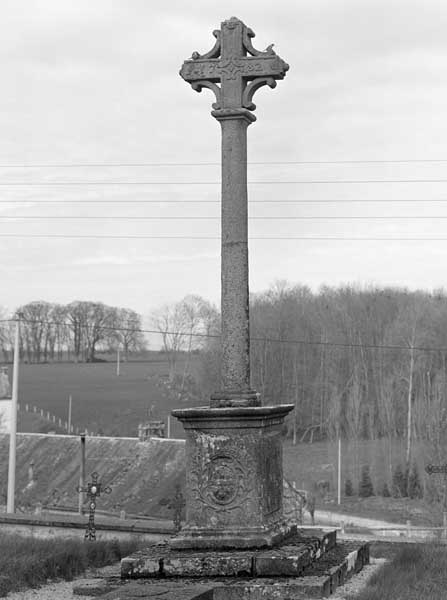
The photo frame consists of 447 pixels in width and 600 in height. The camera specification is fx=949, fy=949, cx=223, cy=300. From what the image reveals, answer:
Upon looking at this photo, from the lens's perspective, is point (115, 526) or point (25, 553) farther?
point (115, 526)

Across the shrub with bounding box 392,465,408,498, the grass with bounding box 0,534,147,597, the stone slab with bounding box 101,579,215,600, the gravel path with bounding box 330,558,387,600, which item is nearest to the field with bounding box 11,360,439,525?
the shrub with bounding box 392,465,408,498

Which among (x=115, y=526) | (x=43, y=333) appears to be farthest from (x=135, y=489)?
(x=43, y=333)

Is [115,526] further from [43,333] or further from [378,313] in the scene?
[43,333]

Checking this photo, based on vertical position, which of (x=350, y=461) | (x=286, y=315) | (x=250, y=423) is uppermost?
(x=286, y=315)

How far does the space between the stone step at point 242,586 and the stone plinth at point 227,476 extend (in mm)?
632

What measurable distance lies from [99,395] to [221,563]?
6437 cm

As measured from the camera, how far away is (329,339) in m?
59.9

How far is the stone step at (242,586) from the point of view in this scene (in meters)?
6.79

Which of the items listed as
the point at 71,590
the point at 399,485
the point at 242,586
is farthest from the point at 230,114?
the point at 399,485

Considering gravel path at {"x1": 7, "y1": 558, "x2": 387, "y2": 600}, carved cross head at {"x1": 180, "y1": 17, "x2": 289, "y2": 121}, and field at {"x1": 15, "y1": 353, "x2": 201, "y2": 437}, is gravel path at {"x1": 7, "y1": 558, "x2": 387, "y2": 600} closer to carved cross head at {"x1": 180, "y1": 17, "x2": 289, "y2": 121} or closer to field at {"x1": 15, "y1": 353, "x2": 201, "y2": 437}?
carved cross head at {"x1": 180, "y1": 17, "x2": 289, "y2": 121}

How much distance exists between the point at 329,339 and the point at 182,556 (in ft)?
171

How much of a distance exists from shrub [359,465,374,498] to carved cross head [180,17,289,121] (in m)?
34.5

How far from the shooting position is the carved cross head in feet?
32.6

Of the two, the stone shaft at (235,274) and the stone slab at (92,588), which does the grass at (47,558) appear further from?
the stone shaft at (235,274)
